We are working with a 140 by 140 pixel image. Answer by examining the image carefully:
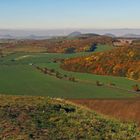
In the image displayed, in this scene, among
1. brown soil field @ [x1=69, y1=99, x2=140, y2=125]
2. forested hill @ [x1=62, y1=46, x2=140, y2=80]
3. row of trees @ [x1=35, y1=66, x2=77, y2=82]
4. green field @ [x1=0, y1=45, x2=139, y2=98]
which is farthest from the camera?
forested hill @ [x1=62, y1=46, x2=140, y2=80]

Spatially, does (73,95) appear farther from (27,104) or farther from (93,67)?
(93,67)

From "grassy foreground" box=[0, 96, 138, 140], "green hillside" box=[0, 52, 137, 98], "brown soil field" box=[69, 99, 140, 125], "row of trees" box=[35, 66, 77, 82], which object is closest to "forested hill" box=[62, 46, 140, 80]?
"row of trees" box=[35, 66, 77, 82]

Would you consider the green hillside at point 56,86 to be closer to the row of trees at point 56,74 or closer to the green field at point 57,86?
the green field at point 57,86

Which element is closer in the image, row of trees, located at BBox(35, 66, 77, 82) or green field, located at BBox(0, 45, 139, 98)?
green field, located at BBox(0, 45, 139, 98)

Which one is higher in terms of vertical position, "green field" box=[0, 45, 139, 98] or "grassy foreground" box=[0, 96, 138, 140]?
"grassy foreground" box=[0, 96, 138, 140]

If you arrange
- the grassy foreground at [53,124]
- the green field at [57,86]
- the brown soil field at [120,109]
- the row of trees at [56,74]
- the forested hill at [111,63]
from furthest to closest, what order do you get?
the forested hill at [111,63]
the row of trees at [56,74]
the green field at [57,86]
the brown soil field at [120,109]
the grassy foreground at [53,124]

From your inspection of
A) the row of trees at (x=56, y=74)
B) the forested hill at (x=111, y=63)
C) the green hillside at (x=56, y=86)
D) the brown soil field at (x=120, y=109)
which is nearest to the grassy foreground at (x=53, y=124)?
the brown soil field at (x=120, y=109)

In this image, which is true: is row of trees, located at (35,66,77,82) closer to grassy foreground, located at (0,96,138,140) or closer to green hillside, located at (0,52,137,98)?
green hillside, located at (0,52,137,98)
